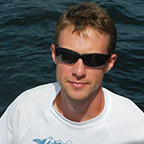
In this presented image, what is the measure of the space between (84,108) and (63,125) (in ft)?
1.13

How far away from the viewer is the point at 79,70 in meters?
3.19

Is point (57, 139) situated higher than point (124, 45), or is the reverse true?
point (57, 139)

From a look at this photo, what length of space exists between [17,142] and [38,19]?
7.55m

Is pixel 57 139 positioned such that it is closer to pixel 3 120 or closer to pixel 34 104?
pixel 34 104

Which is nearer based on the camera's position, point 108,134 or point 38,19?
point 108,134

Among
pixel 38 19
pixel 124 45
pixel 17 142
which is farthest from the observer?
pixel 38 19

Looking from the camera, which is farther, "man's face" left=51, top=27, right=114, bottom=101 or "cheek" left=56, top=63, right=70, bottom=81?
"cheek" left=56, top=63, right=70, bottom=81

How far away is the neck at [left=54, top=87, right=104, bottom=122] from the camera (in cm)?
353

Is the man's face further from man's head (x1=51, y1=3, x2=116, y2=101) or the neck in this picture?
the neck

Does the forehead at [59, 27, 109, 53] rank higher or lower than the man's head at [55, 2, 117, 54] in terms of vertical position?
lower

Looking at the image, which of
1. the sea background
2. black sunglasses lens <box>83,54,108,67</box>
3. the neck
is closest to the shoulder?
the neck

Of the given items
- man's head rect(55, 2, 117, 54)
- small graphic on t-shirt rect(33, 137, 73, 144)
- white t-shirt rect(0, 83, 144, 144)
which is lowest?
small graphic on t-shirt rect(33, 137, 73, 144)

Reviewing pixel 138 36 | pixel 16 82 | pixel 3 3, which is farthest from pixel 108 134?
pixel 3 3

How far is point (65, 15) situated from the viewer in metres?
3.49
